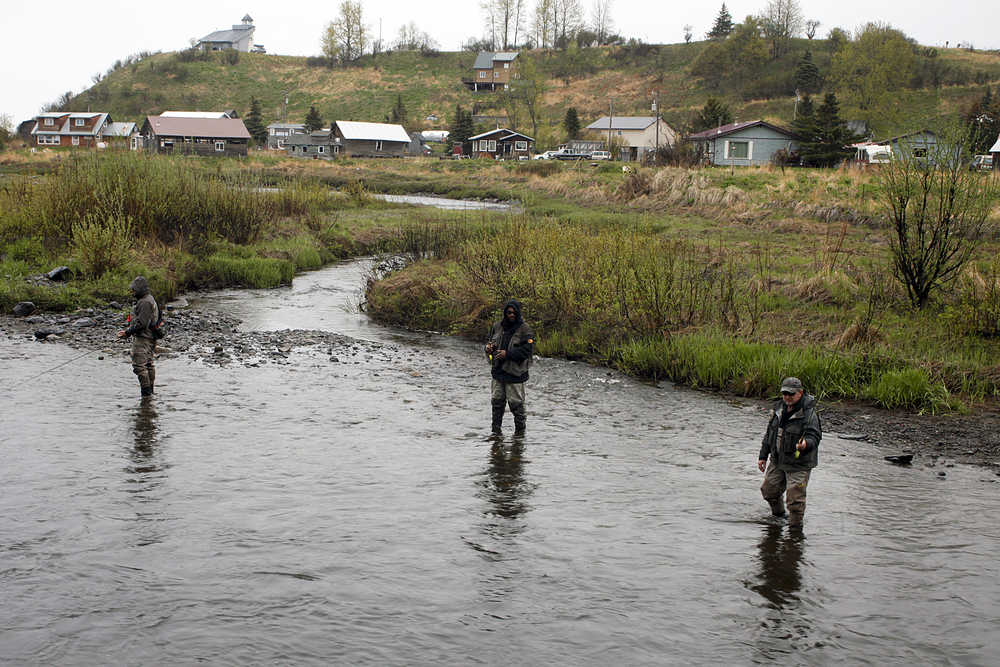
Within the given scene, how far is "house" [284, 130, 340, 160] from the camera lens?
96875 millimetres

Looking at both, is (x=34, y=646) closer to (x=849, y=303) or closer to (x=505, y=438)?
(x=505, y=438)

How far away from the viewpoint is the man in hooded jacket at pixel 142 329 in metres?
13.2

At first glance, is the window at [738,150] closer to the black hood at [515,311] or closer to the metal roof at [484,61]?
the black hood at [515,311]

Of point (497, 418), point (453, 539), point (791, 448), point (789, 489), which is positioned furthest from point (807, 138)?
point (453, 539)

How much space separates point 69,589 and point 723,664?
5900 millimetres

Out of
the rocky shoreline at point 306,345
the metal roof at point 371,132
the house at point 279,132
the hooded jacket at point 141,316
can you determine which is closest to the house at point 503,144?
the metal roof at point 371,132

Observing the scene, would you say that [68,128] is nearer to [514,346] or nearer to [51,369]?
[51,369]

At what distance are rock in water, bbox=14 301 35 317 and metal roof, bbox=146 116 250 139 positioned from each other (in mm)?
74764

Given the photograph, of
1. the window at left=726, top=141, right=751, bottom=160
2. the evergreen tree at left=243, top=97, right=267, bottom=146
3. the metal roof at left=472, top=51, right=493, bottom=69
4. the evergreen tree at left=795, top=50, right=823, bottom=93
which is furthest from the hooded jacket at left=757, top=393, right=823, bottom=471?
the metal roof at left=472, top=51, right=493, bottom=69

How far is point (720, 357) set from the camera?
15906 mm

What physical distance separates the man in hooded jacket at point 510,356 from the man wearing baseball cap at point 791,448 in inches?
153

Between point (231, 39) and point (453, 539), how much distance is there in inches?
7026

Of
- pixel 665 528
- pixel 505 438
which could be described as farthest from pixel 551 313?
pixel 665 528

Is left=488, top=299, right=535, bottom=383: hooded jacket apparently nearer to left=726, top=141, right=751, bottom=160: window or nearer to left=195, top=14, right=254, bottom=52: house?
left=726, top=141, right=751, bottom=160: window
